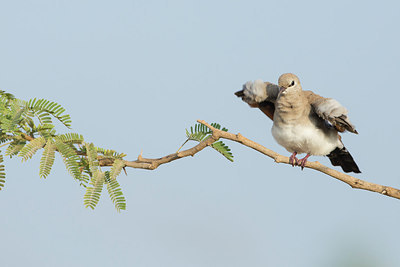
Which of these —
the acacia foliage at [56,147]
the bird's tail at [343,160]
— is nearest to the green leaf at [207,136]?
the acacia foliage at [56,147]

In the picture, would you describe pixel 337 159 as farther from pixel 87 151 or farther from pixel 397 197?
pixel 87 151

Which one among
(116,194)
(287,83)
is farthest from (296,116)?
(116,194)

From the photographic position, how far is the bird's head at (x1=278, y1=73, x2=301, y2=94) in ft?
20.7

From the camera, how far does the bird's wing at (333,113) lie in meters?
5.75

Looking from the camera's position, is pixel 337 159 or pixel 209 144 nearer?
pixel 209 144

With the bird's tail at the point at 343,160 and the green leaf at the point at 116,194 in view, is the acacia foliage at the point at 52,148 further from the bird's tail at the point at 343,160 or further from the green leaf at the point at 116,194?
the bird's tail at the point at 343,160

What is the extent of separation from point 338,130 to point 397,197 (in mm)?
1269

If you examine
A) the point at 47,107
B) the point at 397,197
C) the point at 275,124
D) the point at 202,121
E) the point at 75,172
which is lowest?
the point at 397,197

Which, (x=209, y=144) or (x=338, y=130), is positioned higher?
(x=338, y=130)

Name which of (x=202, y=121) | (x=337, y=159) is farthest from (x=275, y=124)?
(x=202, y=121)

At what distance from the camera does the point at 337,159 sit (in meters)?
7.13

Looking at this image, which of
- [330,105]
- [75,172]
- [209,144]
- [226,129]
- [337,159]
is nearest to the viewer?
[75,172]

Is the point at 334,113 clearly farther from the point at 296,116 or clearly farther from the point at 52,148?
the point at 52,148

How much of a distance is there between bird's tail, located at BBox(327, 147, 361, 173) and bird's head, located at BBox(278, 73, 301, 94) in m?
1.22
